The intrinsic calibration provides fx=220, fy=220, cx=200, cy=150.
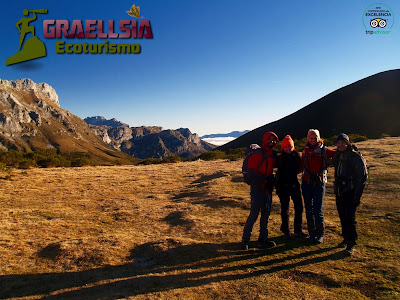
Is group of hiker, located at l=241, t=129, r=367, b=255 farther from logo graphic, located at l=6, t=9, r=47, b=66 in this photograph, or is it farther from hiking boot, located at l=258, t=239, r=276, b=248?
logo graphic, located at l=6, t=9, r=47, b=66

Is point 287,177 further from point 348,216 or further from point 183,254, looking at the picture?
point 183,254

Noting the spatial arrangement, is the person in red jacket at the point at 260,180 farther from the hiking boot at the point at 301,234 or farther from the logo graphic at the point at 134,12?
the logo graphic at the point at 134,12

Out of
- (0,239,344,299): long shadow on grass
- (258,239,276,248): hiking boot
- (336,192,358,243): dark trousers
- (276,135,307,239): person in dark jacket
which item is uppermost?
(276,135,307,239): person in dark jacket

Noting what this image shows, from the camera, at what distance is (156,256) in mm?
6199

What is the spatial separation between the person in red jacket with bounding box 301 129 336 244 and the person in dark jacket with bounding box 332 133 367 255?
14.9 inches

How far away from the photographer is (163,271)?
544 centimetres

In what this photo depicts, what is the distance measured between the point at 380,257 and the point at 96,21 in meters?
25.9

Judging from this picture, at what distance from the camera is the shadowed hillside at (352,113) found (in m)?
63.5

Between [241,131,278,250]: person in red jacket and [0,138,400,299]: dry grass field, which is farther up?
[241,131,278,250]: person in red jacket

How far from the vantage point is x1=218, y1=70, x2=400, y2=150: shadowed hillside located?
63481 mm

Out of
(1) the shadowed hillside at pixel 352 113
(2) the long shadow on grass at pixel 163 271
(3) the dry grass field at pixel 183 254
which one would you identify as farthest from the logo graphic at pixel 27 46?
(1) the shadowed hillside at pixel 352 113

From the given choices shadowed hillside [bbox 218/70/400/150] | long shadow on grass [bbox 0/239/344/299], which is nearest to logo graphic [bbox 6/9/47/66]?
long shadow on grass [bbox 0/239/344/299]

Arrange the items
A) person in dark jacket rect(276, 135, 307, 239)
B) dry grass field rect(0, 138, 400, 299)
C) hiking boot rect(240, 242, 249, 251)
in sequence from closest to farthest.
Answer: dry grass field rect(0, 138, 400, 299) < hiking boot rect(240, 242, 249, 251) < person in dark jacket rect(276, 135, 307, 239)

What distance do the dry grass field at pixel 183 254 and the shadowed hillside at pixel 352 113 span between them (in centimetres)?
6209
